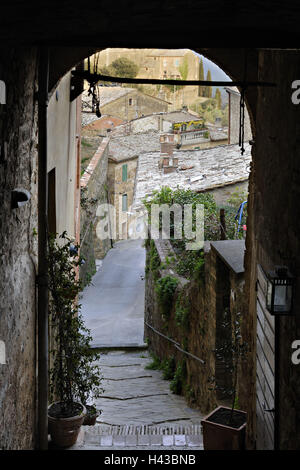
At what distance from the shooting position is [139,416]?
8461 mm

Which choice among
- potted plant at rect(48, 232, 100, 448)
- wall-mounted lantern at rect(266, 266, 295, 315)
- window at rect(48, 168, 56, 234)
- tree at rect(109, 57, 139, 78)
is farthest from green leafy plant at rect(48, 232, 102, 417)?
tree at rect(109, 57, 139, 78)

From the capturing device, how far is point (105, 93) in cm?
4259

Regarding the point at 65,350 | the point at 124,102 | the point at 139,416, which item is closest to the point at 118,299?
the point at 139,416

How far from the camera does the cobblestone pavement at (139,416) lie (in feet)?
21.7

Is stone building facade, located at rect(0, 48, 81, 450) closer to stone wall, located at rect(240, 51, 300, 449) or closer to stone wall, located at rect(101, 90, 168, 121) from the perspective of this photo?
stone wall, located at rect(240, 51, 300, 449)

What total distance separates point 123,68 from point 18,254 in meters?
52.4

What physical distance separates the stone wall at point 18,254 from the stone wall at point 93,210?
44.6 feet

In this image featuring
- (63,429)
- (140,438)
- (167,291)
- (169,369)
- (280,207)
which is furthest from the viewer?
(167,291)

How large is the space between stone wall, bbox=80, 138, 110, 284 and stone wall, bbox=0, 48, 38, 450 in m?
13.6

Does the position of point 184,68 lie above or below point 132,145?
above

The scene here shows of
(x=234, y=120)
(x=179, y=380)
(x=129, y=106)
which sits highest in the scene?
(x=129, y=106)

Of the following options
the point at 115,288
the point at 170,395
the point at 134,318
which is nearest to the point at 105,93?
the point at 115,288

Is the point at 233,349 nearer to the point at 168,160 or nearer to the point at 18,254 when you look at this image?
the point at 18,254
